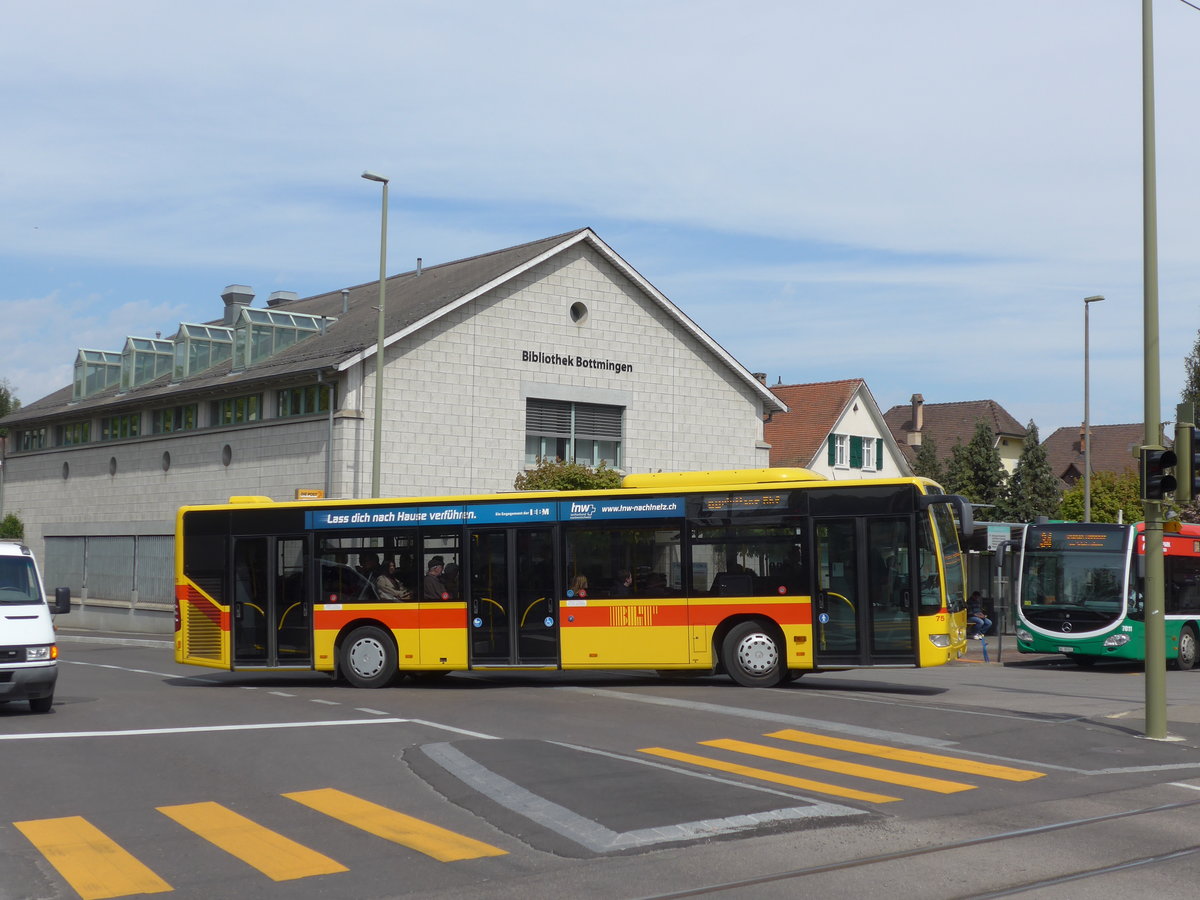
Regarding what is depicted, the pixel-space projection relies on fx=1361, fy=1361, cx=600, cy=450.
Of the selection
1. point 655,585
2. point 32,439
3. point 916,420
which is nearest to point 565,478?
point 655,585

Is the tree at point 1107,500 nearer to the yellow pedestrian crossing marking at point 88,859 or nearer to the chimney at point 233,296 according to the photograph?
the chimney at point 233,296

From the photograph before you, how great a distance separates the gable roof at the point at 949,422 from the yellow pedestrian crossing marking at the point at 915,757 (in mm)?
67512

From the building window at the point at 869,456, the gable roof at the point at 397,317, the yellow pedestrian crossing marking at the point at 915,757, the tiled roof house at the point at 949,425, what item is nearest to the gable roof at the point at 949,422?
the tiled roof house at the point at 949,425

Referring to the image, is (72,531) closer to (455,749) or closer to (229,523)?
(229,523)

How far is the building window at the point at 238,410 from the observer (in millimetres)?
36031

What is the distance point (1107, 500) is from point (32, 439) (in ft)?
150

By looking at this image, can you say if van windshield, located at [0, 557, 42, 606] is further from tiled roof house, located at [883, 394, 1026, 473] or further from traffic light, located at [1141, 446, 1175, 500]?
tiled roof house, located at [883, 394, 1026, 473]

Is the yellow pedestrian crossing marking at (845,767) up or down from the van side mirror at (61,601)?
down

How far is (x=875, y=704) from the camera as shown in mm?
17141

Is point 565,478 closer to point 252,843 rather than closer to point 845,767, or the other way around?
point 845,767

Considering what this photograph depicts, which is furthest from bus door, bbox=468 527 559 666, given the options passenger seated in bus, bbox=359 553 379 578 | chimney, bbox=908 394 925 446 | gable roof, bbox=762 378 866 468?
chimney, bbox=908 394 925 446

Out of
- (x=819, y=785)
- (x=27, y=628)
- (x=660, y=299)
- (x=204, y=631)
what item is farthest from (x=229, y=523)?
(x=660, y=299)

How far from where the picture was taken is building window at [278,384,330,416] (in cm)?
3338

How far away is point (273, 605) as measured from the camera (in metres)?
19.8
